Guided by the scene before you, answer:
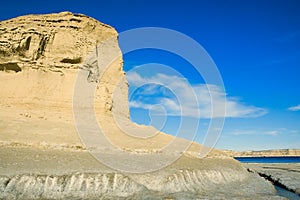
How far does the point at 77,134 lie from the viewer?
23766mm

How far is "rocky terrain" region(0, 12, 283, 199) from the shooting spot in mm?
16656

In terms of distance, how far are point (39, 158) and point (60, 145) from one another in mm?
2209

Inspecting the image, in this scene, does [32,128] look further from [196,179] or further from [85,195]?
[196,179]

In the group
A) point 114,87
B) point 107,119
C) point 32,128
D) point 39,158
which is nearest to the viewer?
point 39,158

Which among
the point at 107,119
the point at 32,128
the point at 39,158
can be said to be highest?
the point at 107,119

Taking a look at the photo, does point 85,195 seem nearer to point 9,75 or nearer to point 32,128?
point 32,128

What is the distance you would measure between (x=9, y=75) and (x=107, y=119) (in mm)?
10824

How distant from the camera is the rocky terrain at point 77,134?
656 inches

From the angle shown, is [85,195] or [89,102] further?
[89,102]

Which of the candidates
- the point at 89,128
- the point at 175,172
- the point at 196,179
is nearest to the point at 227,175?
the point at 196,179

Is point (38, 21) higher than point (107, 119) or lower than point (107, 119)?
higher

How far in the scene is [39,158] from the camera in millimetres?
18141

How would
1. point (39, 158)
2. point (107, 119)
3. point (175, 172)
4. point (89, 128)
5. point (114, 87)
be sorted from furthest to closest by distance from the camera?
point (114, 87)
point (107, 119)
point (89, 128)
point (175, 172)
point (39, 158)

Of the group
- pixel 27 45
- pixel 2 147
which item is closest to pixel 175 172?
pixel 2 147
